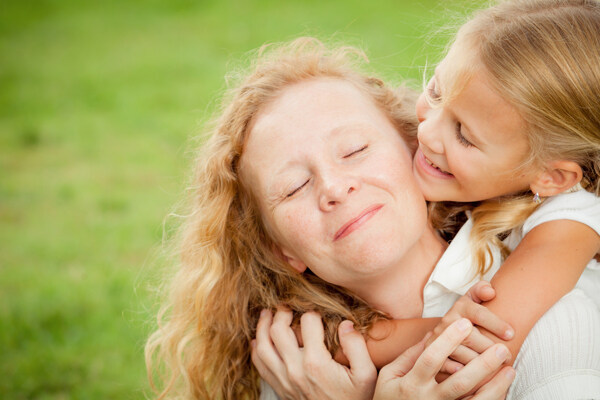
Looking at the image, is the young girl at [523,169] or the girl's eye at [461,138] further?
the girl's eye at [461,138]

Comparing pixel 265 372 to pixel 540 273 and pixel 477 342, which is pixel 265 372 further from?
pixel 540 273

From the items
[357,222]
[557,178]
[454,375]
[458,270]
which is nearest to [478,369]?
[454,375]

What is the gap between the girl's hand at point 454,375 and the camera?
2.37 m

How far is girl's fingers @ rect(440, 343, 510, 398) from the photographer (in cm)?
236

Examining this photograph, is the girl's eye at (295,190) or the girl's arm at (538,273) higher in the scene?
the girl's eye at (295,190)

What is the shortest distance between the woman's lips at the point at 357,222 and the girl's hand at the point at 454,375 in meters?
0.51

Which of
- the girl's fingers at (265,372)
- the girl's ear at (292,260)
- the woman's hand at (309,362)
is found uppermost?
the girl's ear at (292,260)

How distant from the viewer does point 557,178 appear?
262 cm

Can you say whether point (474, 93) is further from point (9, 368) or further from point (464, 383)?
point (9, 368)

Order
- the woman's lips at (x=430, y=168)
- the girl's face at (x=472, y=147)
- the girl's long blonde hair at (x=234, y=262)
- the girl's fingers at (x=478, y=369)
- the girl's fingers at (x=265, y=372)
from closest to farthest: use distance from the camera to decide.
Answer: the girl's fingers at (x=478, y=369) < the girl's face at (x=472, y=147) < the woman's lips at (x=430, y=168) < the girl's fingers at (x=265, y=372) < the girl's long blonde hair at (x=234, y=262)

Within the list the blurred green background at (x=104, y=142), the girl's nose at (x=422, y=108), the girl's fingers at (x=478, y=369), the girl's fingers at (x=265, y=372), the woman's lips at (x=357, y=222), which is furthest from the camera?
the blurred green background at (x=104, y=142)

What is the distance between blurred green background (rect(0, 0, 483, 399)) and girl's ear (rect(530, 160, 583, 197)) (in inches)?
35.9

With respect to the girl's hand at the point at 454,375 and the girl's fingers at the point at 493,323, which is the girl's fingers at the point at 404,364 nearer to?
the girl's hand at the point at 454,375

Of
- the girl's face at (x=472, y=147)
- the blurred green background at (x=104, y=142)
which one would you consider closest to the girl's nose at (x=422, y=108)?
the girl's face at (x=472, y=147)
